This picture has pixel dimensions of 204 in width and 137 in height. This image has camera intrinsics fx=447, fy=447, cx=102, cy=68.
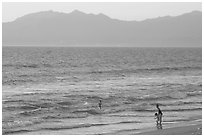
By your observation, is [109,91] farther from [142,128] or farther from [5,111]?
[142,128]

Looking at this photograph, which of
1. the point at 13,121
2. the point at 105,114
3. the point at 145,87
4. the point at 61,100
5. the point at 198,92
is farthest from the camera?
the point at 145,87

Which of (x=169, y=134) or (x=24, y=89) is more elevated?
(x=24, y=89)

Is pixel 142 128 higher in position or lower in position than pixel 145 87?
lower

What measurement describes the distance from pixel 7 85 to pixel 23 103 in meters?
17.6

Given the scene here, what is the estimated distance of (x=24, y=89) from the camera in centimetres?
5075

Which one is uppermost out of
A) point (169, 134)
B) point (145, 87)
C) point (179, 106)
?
point (145, 87)

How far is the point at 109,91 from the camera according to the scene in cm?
4925

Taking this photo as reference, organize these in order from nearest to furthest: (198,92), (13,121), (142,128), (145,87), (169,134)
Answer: (169,134), (142,128), (13,121), (198,92), (145,87)

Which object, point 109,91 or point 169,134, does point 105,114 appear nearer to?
point 169,134

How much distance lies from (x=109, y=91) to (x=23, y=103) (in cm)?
1314

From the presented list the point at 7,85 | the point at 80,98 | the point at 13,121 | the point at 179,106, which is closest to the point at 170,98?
the point at 179,106

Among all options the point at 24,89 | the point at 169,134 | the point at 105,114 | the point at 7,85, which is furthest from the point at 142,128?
the point at 7,85

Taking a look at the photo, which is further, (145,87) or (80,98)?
(145,87)

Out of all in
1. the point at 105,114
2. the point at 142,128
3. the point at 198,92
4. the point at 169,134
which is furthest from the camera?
the point at 198,92
